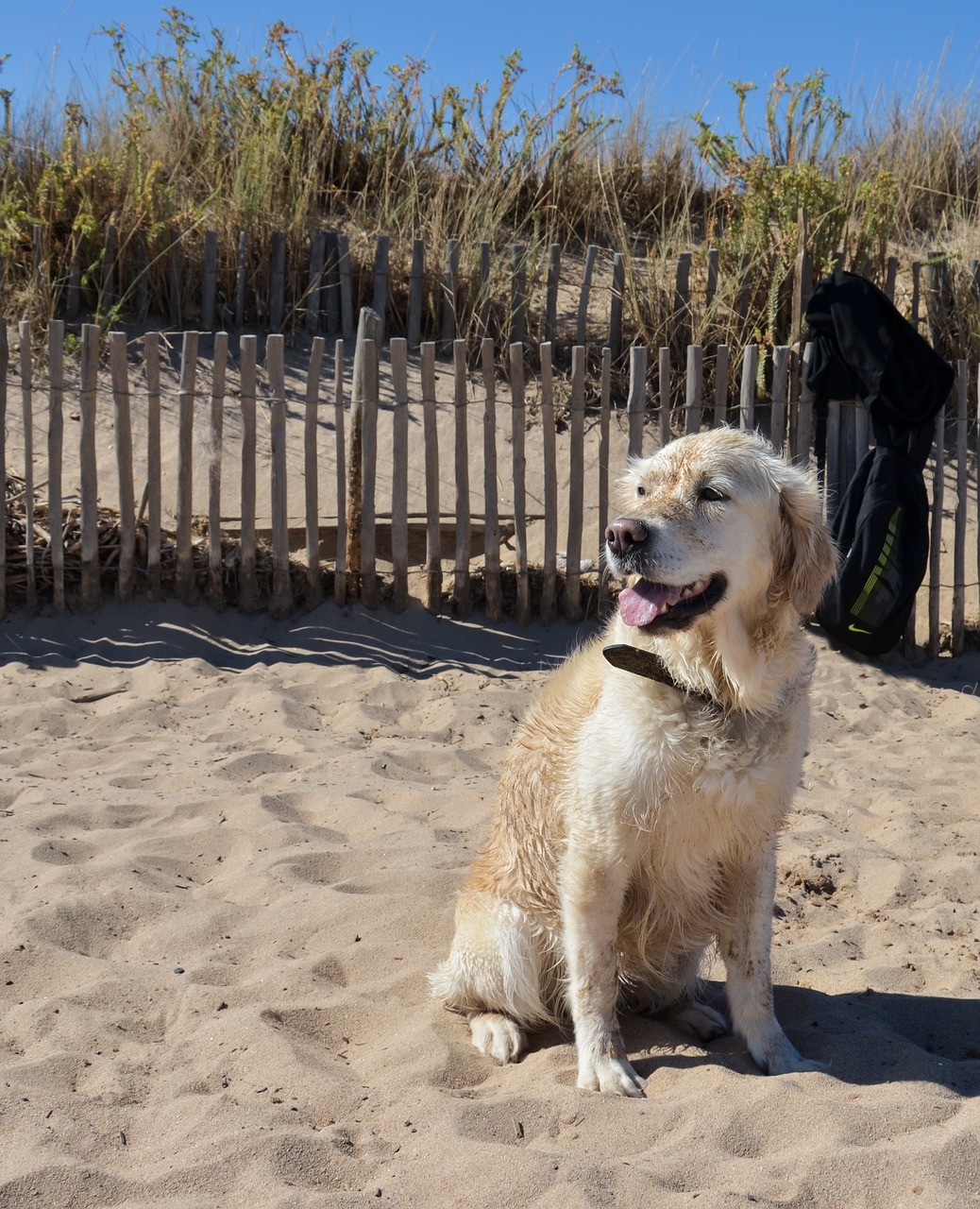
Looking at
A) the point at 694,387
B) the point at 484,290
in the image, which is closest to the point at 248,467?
the point at 694,387

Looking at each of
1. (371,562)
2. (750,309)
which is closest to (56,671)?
(371,562)

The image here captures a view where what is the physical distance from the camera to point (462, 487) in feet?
22.8

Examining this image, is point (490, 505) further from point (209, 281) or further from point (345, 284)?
point (209, 281)

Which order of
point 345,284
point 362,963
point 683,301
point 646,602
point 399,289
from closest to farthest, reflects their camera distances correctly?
point 646,602, point 362,963, point 683,301, point 345,284, point 399,289

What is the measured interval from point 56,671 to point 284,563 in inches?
56.3

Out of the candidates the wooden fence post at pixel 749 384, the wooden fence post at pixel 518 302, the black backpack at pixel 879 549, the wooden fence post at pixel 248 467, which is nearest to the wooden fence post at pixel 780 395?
the wooden fence post at pixel 749 384

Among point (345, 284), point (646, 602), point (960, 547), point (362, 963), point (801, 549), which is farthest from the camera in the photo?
point (345, 284)

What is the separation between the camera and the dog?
9.48 ft

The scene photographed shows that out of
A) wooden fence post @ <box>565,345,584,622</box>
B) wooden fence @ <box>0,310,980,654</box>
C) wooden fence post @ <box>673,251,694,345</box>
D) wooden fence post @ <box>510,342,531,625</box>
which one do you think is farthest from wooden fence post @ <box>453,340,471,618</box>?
wooden fence post @ <box>673,251,694,345</box>

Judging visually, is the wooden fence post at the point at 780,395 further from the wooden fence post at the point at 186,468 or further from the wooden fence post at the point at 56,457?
the wooden fence post at the point at 56,457

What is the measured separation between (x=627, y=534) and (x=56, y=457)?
16.1 ft

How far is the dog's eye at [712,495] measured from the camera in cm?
291

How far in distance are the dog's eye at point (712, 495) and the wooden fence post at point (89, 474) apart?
4647mm

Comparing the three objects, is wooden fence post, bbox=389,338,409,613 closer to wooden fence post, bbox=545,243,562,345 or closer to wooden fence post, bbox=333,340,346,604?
wooden fence post, bbox=333,340,346,604
